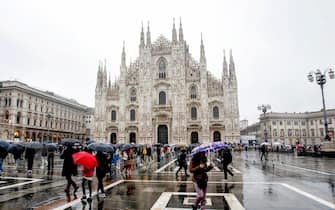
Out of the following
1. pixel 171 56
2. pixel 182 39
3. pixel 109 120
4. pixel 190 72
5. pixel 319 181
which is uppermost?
pixel 182 39

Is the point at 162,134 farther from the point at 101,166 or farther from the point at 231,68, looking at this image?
the point at 101,166

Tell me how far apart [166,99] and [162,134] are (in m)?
6.74

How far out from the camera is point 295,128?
70312mm

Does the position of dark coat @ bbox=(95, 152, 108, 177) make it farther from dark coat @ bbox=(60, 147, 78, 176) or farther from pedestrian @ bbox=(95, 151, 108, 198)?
dark coat @ bbox=(60, 147, 78, 176)

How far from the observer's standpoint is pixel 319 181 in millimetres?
10789

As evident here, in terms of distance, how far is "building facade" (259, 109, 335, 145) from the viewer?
67.6 metres

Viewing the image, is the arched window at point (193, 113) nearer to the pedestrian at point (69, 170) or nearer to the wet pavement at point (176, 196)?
the wet pavement at point (176, 196)

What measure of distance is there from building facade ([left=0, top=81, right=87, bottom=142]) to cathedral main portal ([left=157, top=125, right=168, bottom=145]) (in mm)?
19325

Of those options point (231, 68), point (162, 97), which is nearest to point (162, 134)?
point (162, 97)

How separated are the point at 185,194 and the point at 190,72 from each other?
1588 inches

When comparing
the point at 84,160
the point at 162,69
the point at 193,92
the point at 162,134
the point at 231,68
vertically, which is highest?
the point at 162,69

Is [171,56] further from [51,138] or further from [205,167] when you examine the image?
[205,167]

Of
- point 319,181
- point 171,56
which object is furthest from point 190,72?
point 319,181

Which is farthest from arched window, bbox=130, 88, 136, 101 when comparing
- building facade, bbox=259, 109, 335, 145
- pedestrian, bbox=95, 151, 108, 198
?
pedestrian, bbox=95, 151, 108, 198
